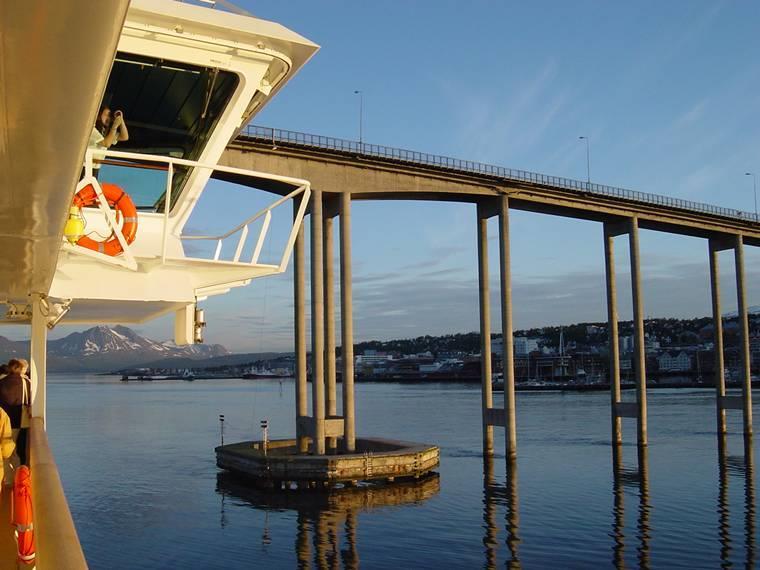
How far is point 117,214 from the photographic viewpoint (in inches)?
310

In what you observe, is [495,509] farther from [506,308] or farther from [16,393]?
[16,393]

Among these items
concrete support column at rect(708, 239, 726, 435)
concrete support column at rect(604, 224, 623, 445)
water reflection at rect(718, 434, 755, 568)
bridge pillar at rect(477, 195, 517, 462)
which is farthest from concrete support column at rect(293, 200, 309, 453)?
concrete support column at rect(708, 239, 726, 435)

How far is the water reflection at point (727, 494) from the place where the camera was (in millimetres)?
23156

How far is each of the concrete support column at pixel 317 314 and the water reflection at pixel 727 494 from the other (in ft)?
50.5

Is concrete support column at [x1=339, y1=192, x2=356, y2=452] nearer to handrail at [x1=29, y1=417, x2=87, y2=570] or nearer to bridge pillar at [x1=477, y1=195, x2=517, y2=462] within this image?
bridge pillar at [x1=477, y1=195, x2=517, y2=462]

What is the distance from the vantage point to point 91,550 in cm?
2420

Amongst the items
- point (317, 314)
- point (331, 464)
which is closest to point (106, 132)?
point (331, 464)

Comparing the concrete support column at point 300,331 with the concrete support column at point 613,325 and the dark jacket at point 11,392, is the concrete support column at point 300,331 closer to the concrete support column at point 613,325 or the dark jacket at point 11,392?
the concrete support column at point 613,325

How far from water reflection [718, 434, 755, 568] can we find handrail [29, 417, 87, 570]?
2143 cm

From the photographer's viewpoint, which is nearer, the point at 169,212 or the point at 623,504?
the point at 169,212

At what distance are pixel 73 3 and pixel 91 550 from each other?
2535cm

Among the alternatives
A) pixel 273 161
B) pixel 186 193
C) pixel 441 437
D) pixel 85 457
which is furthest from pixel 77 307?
pixel 441 437

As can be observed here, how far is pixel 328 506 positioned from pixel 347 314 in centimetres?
860

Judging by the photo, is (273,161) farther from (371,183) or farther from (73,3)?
(73,3)
